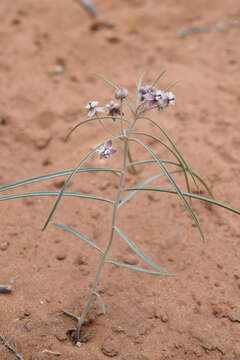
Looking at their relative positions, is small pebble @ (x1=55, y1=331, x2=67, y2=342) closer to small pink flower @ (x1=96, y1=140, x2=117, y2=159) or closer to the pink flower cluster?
small pink flower @ (x1=96, y1=140, x2=117, y2=159)

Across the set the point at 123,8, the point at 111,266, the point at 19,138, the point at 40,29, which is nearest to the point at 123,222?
the point at 111,266

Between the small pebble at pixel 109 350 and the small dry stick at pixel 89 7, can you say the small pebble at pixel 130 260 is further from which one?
the small dry stick at pixel 89 7

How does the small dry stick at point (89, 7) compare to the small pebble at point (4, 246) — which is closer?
the small pebble at point (4, 246)

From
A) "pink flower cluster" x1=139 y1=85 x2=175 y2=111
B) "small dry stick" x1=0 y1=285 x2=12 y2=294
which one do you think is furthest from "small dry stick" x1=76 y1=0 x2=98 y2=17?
"small dry stick" x1=0 y1=285 x2=12 y2=294

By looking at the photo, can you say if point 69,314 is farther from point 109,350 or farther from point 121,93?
point 121,93

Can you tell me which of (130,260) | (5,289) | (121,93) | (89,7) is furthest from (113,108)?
(89,7)

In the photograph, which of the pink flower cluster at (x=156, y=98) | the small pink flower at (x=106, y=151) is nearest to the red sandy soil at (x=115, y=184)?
the small pink flower at (x=106, y=151)

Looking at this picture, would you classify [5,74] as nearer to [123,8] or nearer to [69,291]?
[123,8]

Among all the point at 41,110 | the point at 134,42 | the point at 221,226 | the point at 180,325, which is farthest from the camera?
the point at 134,42
